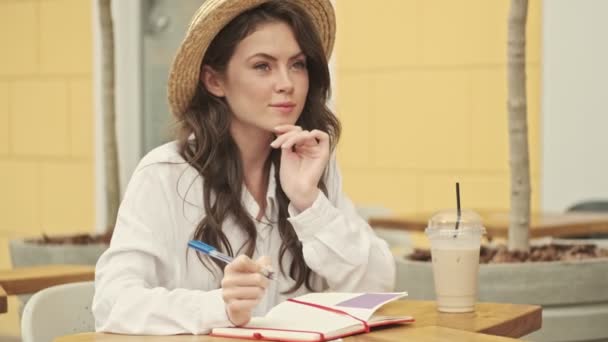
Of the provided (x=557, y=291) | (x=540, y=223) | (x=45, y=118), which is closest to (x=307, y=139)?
(x=557, y=291)

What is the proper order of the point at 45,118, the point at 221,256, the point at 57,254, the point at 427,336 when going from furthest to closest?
1. the point at 45,118
2. the point at 57,254
3. the point at 221,256
4. the point at 427,336

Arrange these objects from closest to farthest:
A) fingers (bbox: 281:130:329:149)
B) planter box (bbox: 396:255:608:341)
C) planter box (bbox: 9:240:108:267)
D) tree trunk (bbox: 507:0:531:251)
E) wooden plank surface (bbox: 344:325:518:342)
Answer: wooden plank surface (bbox: 344:325:518:342) → fingers (bbox: 281:130:329:149) → planter box (bbox: 396:255:608:341) → tree trunk (bbox: 507:0:531:251) → planter box (bbox: 9:240:108:267)

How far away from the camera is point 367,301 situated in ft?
5.94

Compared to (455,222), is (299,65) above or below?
above

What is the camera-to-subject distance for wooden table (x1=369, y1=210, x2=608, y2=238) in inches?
123

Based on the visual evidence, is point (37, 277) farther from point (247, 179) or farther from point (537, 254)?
point (537, 254)

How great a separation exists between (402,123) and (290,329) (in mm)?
3030

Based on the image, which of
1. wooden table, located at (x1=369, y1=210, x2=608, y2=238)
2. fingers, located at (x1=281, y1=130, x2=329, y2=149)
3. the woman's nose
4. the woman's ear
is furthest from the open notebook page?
wooden table, located at (x1=369, y1=210, x2=608, y2=238)

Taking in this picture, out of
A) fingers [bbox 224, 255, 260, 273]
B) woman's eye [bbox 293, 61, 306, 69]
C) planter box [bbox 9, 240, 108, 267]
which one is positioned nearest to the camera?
fingers [bbox 224, 255, 260, 273]

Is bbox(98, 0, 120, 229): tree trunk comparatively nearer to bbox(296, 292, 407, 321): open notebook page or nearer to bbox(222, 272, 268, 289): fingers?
bbox(296, 292, 407, 321): open notebook page

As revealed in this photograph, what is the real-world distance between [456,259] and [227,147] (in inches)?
21.0

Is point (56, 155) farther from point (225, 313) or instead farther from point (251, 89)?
point (225, 313)

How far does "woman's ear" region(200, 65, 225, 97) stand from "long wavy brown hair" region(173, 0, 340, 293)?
0.03 feet

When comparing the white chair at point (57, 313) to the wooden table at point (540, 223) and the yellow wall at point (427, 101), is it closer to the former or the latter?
the wooden table at point (540, 223)
